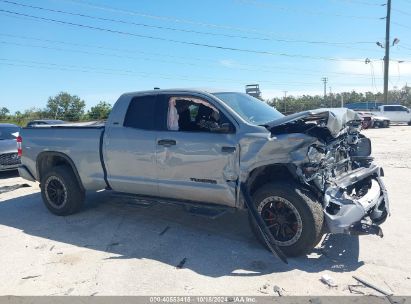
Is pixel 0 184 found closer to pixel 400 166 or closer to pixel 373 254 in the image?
pixel 373 254

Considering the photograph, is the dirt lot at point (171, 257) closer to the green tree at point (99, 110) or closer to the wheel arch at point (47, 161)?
the wheel arch at point (47, 161)

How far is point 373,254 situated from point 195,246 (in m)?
2.10

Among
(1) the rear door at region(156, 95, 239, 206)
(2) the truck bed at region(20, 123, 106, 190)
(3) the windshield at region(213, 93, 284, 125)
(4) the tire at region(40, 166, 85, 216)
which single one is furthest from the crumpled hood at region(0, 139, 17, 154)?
(3) the windshield at region(213, 93, 284, 125)

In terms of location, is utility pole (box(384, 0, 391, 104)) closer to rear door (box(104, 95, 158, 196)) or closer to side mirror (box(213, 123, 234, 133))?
rear door (box(104, 95, 158, 196))

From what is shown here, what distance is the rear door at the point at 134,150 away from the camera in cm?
542

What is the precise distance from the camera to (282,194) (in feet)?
14.5

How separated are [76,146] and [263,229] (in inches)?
131

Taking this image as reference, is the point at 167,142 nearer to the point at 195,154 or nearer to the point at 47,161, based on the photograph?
the point at 195,154

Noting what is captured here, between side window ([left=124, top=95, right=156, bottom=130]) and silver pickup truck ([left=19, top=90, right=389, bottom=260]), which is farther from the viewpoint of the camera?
side window ([left=124, top=95, right=156, bottom=130])

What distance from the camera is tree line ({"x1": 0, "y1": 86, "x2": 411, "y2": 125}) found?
33.5 metres

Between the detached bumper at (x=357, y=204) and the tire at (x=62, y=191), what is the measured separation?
3.96m

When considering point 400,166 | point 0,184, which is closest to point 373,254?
point 400,166

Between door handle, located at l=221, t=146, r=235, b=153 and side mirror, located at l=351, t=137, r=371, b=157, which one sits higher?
door handle, located at l=221, t=146, r=235, b=153

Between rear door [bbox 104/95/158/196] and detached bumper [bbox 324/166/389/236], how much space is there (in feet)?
7.74
